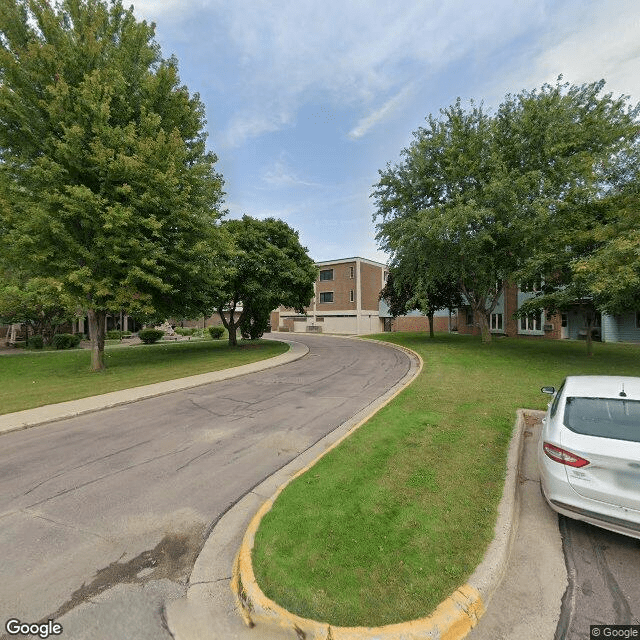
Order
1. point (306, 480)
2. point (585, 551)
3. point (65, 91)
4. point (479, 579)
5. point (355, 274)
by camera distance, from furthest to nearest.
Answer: point (355, 274) → point (65, 91) → point (306, 480) → point (585, 551) → point (479, 579)

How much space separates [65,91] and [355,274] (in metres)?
34.7

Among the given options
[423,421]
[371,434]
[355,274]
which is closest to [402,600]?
[371,434]

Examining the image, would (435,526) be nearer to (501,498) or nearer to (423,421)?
(501,498)

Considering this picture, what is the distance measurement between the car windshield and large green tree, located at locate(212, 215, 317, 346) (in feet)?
63.7

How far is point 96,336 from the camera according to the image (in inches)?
648

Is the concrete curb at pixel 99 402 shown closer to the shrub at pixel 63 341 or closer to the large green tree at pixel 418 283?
the large green tree at pixel 418 283

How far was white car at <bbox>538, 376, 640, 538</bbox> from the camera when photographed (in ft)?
11.4

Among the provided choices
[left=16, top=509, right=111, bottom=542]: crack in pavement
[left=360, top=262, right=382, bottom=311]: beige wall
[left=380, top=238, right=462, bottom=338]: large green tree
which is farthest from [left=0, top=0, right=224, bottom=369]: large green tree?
[left=360, top=262, right=382, bottom=311]: beige wall

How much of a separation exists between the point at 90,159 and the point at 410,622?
1680 cm

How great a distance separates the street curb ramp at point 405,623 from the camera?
259 cm

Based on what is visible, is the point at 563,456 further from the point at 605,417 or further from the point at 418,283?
the point at 418,283

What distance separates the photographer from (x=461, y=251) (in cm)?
1912

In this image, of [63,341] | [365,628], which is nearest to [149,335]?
[63,341]

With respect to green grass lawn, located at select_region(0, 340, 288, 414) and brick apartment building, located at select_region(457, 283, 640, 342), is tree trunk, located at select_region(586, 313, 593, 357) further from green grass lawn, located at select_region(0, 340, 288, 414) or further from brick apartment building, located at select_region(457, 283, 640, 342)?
green grass lawn, located at select_region(0, 340, 288, 414)
